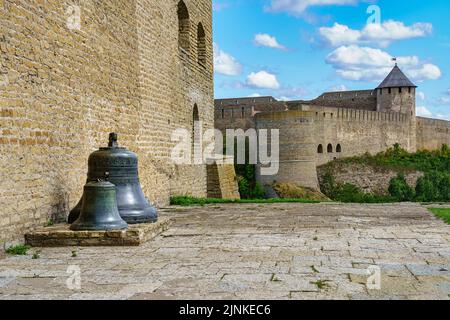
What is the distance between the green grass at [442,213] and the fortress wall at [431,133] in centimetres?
4108

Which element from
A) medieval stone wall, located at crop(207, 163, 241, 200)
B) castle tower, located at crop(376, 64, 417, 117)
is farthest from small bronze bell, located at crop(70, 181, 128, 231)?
castle tower, located at crop(376, 64, 417, 117)

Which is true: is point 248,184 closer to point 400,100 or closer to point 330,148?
point 330,148

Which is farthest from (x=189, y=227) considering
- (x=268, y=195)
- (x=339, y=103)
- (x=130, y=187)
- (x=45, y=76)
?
(x=339, y=103)

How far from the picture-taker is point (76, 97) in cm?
738

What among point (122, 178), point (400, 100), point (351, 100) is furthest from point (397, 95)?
point (122, 178)

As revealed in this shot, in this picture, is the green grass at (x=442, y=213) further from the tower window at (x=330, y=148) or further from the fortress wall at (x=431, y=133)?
the fortress wall at (x=431, y=133)

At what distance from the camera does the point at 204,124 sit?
14594 mm

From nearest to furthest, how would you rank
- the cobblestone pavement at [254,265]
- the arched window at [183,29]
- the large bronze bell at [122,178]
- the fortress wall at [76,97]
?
1. the cobblestone pavement at [254,265]
2. the fortress wall at [76,97]
3. the large bronze bell at [122,178]
4. the arched window at [183,29]

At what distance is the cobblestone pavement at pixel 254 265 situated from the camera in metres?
3.84

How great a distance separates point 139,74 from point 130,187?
11.6 ft

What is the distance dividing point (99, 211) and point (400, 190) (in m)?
30.3

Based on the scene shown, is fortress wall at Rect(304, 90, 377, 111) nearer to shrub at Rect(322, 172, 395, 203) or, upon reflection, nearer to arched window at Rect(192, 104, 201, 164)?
shrub at Rect(322, 172, 395, 203)

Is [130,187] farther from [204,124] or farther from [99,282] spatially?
[204,124]

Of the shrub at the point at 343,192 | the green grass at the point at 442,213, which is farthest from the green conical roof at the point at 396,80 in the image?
the green grass at the point at 442,213
